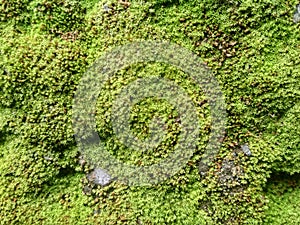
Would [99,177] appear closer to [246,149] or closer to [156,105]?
[156,105]

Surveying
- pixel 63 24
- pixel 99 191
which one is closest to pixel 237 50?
pixel 63 24

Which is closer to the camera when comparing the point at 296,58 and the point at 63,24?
the point at 296,58

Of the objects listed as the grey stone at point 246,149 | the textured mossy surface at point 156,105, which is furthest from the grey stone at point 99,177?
the grey stone at point 246,149

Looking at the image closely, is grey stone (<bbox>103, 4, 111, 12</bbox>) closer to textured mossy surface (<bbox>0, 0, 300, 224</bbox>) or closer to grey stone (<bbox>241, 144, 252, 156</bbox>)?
textured mossy surface (<bbox>0, 0, 300, 224</bbox>)

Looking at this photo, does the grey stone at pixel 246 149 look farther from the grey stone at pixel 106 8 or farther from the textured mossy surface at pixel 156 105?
A: the grey stone at pixel 106 8

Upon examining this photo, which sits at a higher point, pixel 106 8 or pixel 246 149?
pixel 106 8

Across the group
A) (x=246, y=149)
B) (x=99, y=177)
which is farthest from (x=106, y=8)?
(x=246, y=149)

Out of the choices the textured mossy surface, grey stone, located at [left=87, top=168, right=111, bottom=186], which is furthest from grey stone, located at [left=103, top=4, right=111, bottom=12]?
grey stone, located at [left=87, top=168, right=111, bottom=186]

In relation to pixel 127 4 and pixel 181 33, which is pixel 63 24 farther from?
pixel 181 33
